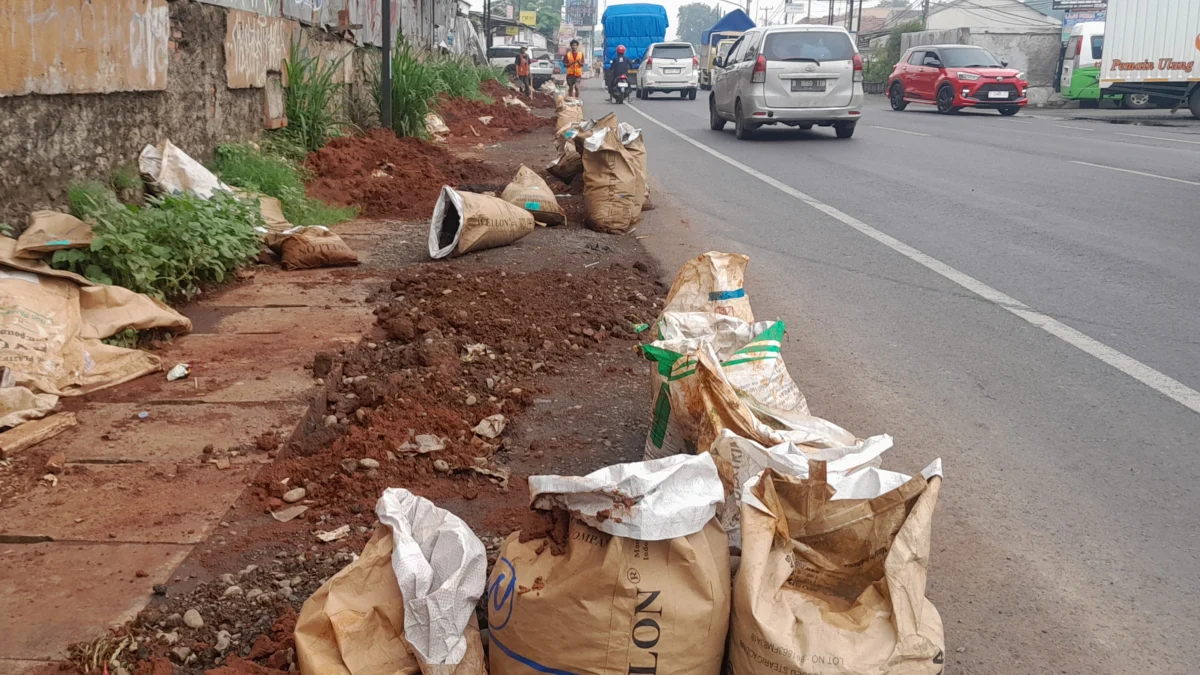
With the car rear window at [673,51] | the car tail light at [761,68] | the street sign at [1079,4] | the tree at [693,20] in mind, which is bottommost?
the car tail light at [761,68]

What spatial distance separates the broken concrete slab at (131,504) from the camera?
10.2 feet

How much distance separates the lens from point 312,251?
22.0 feet

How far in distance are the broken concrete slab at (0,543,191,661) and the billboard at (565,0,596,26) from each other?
10702 centimetres

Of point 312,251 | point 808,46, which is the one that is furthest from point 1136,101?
point 312,251

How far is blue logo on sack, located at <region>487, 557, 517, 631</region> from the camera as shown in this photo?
7.58 feet

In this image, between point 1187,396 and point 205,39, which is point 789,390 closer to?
point 1187,396

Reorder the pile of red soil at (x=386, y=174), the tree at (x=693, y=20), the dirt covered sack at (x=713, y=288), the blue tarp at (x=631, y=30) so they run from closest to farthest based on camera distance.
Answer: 1. the dirt covered sack at (x=713, y=288)
2. the pile of red soil at (x=386, y=174)
3. the blue tarp at (x=631, y=30)
4. the tree at (x=693, y=20)

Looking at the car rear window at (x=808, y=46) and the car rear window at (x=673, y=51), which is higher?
the car rear window at (x=673, y=51)

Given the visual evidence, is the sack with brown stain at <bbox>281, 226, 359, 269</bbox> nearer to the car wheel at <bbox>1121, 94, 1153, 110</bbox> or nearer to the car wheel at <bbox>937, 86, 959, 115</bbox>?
the car wheel at <bbox>937, 86, 959, 115</bbox>

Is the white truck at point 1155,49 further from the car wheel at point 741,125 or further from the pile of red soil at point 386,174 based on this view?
the pile of red soil at point 386,174

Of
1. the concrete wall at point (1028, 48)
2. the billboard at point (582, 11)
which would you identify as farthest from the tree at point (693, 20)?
the concrete wall at point (1028, 48)

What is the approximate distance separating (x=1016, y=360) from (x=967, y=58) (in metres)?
24.5

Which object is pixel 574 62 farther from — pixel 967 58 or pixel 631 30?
pixel 631 30

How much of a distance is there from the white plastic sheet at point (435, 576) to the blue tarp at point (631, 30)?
45.8 meters
